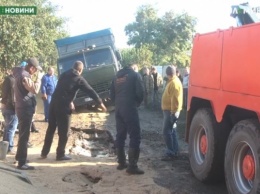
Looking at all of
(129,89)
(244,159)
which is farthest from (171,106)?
(244,159)

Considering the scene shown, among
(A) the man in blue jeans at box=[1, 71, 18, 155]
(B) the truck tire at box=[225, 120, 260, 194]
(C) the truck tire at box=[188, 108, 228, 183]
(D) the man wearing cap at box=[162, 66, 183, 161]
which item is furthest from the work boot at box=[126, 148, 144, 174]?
(A) the man in blue jeans at box=[1, 71, 18, 155]

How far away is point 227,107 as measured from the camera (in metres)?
5.05

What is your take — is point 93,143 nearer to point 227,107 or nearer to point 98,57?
point 227,107

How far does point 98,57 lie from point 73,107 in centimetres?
812

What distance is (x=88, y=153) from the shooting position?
28.9 feet

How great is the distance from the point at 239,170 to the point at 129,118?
229cm

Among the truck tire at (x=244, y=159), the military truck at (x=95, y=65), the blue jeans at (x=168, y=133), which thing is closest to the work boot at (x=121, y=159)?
the blue jeans at (x=168, y=133)

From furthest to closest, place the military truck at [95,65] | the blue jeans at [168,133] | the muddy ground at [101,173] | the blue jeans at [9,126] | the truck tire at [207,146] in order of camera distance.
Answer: the military truck at [95,65], the blue jeans at [9,126], the blue jeans at [168,133], the muddy ground at [101,173], the truck tire at [207,146]

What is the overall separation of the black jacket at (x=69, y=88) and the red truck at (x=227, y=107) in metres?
1.94

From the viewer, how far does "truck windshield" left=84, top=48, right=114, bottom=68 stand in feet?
51.0

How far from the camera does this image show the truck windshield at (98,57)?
15547mm

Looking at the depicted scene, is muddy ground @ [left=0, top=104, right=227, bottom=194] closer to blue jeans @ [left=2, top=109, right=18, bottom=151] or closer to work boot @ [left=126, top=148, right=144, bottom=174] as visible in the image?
work boot @ [left=126, top=148, right=144, bottom=174]

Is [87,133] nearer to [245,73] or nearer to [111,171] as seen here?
[111,171]

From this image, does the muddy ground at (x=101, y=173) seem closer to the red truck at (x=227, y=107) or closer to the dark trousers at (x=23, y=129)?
the dark trousers at (x=23, y=129)
